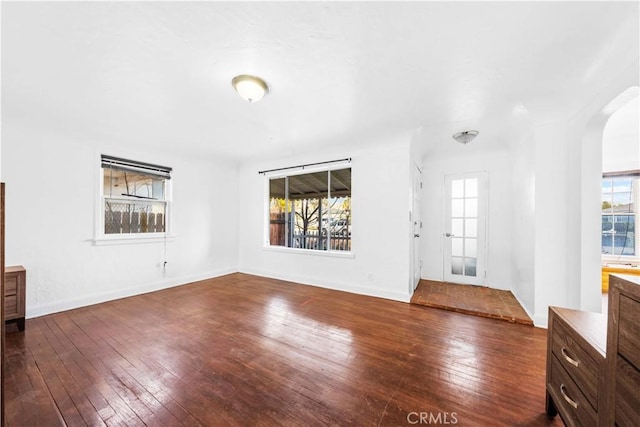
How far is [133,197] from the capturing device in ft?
13.2

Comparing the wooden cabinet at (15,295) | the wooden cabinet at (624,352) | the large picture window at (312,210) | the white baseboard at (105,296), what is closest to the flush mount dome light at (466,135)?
the large picture window at (312,210)

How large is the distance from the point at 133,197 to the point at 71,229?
882 mm

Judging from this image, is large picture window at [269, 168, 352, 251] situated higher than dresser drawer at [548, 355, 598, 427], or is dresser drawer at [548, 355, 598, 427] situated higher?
large picture window at [269, 168, 352, 251]

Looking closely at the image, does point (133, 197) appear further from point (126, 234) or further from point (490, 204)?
point (490, 204)

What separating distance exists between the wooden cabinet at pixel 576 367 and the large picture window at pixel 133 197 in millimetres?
5090

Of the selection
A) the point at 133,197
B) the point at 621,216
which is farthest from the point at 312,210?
the point at 621,216

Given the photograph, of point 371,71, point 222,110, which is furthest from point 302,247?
point 371,71

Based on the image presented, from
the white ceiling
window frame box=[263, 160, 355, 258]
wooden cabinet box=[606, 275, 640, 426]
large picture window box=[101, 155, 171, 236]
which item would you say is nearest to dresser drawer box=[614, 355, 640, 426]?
wooden cabinet box=[606, 275, 640, 426]

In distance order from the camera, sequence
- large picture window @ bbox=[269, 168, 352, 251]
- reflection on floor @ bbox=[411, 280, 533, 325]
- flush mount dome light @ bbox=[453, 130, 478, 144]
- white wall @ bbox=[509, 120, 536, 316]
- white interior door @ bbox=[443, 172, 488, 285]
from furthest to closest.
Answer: large picture window @ bbox=[269, 168, 352, 251], white interior door @ bbox=[443, 172, 488, 285], flush mount dome light @ bbox=[453, 130, 478, 144], reflection on floor @ bbox=[411, 280, 533, 325], white wall @ bbox=[509, 120, 536, 316]

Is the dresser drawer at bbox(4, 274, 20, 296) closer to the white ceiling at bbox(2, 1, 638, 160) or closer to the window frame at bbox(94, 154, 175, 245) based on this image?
the window frame at bbox(94, 154, 175, 245)

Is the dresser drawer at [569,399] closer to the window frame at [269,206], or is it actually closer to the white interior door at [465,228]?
the window frame at [269,206]

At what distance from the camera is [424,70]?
196 centimetres

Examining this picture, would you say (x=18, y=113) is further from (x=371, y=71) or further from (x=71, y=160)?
(x=371, y=71)

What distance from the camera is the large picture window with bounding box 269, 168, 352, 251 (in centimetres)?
446
